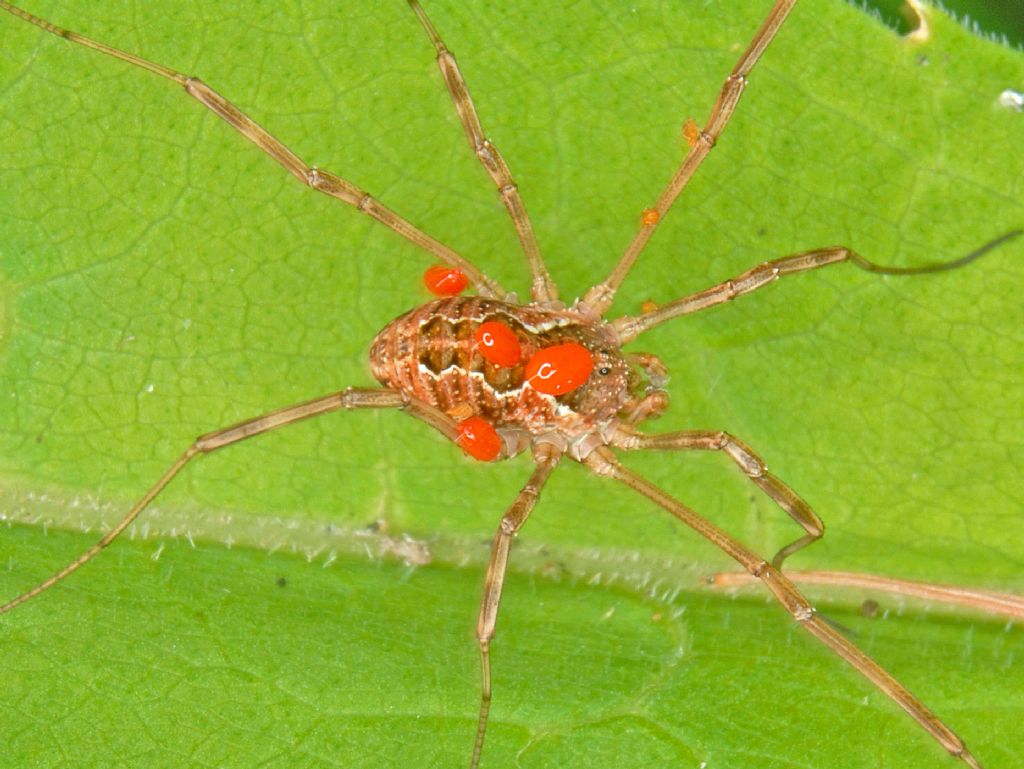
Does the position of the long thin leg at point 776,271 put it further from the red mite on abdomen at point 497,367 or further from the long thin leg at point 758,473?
the long thin leg at point 758,473

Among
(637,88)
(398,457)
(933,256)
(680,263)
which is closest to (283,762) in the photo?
(398,457)

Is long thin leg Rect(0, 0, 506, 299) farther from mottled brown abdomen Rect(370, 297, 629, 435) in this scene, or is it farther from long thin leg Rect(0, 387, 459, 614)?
long thin leg Rect(0, 387, 459, 614)

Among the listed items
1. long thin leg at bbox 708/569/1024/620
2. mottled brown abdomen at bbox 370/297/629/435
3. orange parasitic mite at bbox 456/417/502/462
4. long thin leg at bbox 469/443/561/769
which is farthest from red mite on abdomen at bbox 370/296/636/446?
long thin leg at bbox 708/569/1024/620

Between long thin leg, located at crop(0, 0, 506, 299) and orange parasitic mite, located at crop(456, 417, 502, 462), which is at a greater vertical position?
long thin leg, located at crop(0, 0, 506, 299)

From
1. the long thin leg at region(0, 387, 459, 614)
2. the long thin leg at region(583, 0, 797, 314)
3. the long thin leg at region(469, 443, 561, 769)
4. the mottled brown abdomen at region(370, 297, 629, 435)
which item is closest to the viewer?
the long thin leg at region(469, 443, 561, 769)

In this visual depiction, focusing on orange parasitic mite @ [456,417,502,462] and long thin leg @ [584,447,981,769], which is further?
orange parasitic mite @ [456,417,502,462]

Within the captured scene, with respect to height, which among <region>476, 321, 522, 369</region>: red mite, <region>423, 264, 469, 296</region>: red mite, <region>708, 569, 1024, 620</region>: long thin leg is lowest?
<region>708, 569, 1024, 620</region>: long thin leg
